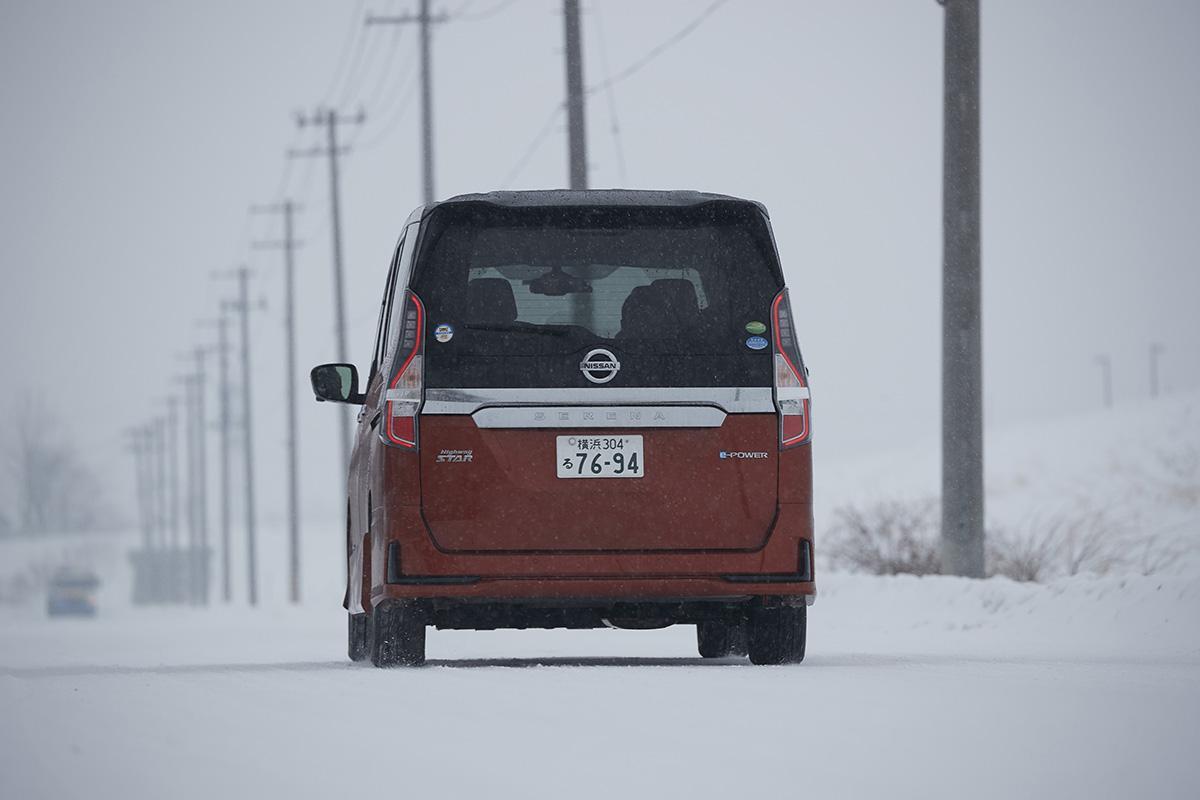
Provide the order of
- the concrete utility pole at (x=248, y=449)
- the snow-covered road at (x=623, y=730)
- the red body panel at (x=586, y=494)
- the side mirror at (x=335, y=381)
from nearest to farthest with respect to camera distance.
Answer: the snow-covered road at (x=623, y=730), the red body panel at (x=586, y=494), the side mirror at (x=335, y=381), the concrete utility pole at (x=248, y=449)

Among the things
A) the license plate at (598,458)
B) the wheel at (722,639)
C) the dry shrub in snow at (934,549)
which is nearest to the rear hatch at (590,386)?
the license plate at (598,458)

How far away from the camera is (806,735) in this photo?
648 cm

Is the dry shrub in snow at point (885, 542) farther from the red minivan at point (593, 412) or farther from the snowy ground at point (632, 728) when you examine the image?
the red minivan at point (593, 412)

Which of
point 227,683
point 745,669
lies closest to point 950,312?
point 745,669

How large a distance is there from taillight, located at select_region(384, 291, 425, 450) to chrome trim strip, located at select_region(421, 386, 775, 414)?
0.24ft

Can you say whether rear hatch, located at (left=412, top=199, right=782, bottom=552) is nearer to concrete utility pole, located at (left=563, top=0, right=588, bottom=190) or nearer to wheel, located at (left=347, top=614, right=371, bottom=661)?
wheel, located at (left=347, top=614, right=371, bottom=661)

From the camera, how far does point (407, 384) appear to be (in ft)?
29.8

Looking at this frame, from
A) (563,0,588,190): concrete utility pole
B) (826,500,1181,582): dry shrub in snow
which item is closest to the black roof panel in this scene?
(826,500,1181,582): dry shrub in snow

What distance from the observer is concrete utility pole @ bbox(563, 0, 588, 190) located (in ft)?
83.8

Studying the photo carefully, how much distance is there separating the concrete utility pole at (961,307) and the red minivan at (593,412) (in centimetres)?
828

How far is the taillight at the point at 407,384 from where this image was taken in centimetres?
902

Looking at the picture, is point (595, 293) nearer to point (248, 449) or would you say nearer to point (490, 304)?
point (490, 304)

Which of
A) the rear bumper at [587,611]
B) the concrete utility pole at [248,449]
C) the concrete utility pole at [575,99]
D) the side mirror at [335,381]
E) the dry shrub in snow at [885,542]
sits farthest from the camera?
the concrete utility pole at [248,449]

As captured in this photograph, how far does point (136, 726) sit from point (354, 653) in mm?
5054
